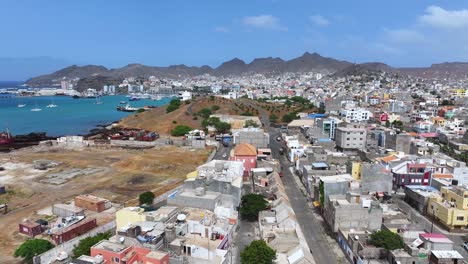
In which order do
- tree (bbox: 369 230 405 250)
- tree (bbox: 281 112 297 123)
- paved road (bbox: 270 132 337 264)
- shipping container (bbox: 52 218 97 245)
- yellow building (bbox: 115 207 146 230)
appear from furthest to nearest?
tree (bbox: 281 112 297 123), shipping container (bbox: 52 218 97 245), yellow building (bbox: 115 207 146 230), paved road (bbox: 270 132 337 264), tree (bbox: 369 230 405 250)

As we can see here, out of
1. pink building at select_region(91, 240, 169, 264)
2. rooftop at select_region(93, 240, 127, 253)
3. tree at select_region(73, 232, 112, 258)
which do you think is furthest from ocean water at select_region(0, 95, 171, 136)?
pink building at select_region(91, 240, 169, 264)

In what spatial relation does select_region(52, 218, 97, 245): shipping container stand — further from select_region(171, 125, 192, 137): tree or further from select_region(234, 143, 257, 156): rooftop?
select_region(171, 125, 192, 137): tree

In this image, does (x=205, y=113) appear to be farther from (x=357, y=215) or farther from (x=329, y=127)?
(x=357, y=215)

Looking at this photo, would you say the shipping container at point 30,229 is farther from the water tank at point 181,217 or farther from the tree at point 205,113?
the tree at point 205,113

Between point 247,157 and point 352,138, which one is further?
point 352,138

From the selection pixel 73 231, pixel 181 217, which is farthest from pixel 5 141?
pixel 181 217

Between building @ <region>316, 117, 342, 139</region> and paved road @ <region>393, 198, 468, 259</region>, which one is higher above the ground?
building @ <region>316, 117, 342, 139</region>
